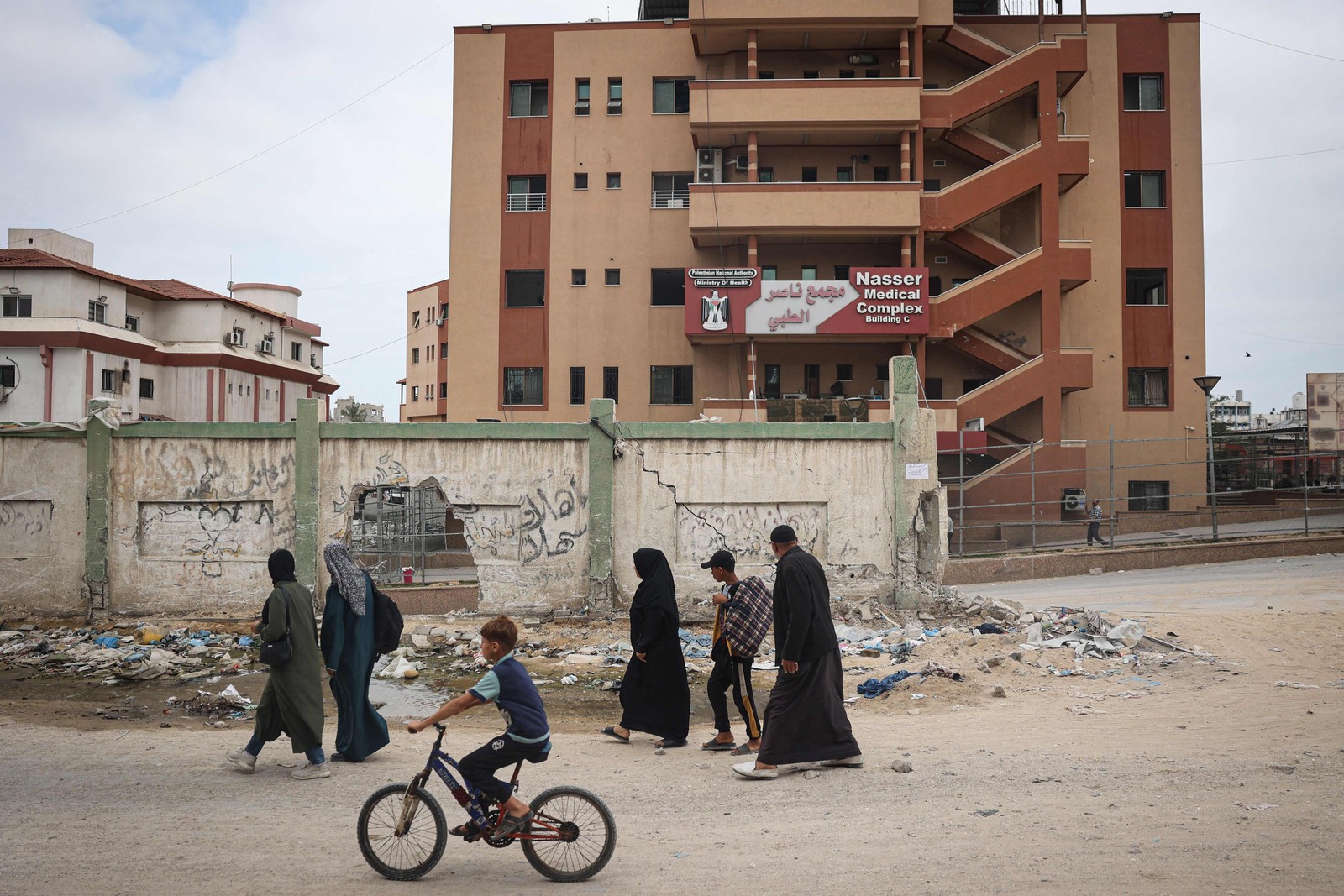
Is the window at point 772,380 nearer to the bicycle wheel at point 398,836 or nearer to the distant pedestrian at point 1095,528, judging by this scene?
the distant pedestrian at point 1095,528

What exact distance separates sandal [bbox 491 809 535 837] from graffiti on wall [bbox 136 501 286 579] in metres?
10.4

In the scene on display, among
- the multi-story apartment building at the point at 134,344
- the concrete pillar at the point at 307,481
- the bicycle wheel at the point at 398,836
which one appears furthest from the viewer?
the multi-story apartment building at the point at 134,344

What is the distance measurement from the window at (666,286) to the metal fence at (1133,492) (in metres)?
9.43

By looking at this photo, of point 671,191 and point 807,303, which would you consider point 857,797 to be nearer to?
point 807,303

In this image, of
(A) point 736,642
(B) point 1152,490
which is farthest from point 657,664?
(B) point 1152,490

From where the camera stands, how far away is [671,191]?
1218 inches

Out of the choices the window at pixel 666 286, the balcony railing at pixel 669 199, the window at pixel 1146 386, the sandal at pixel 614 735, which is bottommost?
the sandal at pixel 614 735

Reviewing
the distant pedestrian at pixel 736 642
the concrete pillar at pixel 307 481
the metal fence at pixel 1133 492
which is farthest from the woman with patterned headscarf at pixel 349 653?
the metal fence at pixel 1133 492

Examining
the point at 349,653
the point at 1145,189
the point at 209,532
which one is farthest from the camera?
the point at 1145,189

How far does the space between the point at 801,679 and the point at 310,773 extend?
3.51m

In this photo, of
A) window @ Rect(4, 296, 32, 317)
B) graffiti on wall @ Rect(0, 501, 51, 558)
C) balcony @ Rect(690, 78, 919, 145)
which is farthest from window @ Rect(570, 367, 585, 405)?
window @ Rect(4, 296, 32, 317)

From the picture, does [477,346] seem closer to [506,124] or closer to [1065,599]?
[506,124]

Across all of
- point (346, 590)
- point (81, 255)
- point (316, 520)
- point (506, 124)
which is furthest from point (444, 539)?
point (81, 255)

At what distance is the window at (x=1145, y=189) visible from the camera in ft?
100.0
